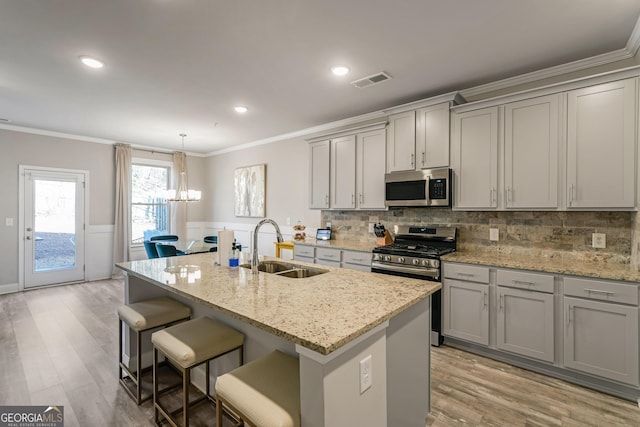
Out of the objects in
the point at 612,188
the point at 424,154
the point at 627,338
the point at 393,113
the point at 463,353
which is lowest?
the point at 463,353

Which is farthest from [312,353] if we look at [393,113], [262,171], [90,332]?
[262,171]

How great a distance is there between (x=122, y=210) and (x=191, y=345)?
541cm

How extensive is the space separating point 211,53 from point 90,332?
3.28 m

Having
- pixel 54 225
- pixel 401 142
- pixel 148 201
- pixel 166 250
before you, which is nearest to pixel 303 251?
pixel 401 142

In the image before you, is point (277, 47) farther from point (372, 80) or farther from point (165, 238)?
point (165, 238)

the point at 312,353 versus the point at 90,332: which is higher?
the point at 312,353

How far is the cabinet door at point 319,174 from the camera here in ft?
14.8

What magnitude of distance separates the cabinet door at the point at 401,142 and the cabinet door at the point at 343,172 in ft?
1.87

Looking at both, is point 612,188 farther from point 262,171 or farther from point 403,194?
point 262,171

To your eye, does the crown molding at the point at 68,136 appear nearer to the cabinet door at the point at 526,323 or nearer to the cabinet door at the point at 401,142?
the cabinet door at the point at 401,142

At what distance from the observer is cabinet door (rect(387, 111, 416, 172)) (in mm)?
3566

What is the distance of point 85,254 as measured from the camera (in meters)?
5.77

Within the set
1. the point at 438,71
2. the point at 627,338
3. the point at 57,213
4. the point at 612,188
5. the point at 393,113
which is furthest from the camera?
the point at 57,213

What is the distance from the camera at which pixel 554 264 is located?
2641 millimetres
